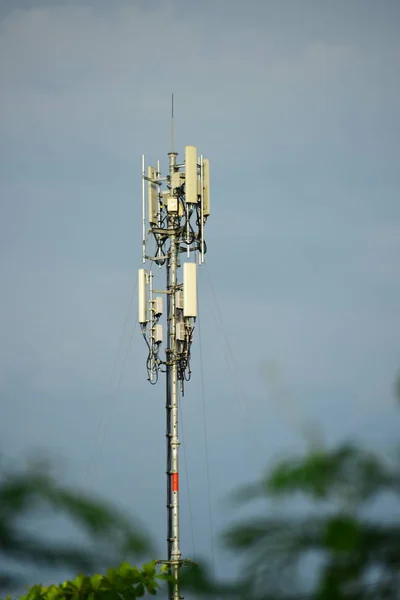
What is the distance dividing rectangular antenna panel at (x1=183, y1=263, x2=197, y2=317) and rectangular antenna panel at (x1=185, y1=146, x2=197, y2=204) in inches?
49.9

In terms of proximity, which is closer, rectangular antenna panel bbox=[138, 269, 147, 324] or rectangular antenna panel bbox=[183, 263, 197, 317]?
rectangular antenna panel bbox=[183, 263, 197, 317]

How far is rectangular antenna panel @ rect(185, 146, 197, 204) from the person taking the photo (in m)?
20.2

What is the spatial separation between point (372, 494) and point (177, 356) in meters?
18.1

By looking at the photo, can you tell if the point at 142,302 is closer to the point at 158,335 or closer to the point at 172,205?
the point at 158,335

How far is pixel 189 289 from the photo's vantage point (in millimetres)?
20031

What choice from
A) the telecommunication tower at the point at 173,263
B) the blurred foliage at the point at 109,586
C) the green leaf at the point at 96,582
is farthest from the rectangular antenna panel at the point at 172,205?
the green leaf at the point at 96,582

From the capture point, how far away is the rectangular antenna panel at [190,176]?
66.1 ft

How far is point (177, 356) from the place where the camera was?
68.0 ft

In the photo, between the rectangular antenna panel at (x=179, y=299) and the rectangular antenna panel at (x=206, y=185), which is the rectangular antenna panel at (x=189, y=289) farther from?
the rectangular antenna panel at (x=206, y=185)

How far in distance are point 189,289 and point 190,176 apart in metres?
2.09

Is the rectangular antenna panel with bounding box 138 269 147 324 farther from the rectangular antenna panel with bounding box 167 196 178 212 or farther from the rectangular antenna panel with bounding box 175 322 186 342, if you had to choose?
the rectangular antenna panel with bounding box 167 196 178 212

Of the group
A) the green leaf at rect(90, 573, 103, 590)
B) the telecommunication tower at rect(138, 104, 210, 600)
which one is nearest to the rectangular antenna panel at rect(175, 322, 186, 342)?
the telecommunication tower at rect(138, 104, 210, 600)

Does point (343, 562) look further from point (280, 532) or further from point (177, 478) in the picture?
point (177, 478)

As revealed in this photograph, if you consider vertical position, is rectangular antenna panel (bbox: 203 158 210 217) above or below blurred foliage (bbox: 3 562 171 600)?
above
